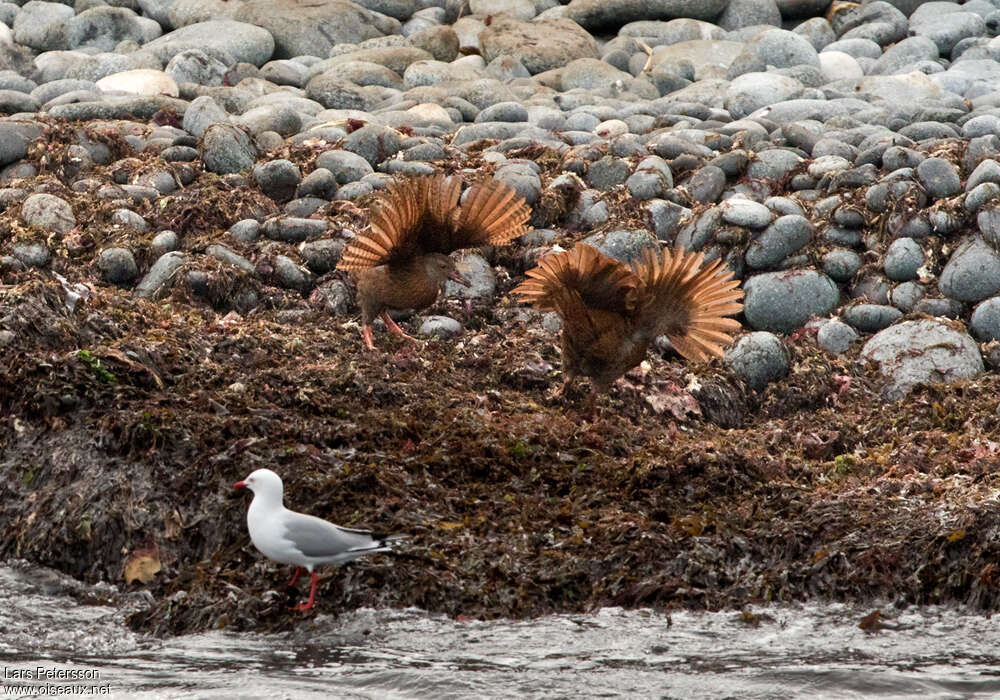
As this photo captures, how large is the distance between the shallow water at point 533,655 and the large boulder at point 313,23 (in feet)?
38.1

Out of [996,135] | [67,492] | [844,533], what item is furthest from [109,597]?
[996,135]

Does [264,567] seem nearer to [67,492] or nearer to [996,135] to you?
[67,492]

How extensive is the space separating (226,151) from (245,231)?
1.48 meters

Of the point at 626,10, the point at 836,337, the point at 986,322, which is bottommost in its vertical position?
the point at 836,337

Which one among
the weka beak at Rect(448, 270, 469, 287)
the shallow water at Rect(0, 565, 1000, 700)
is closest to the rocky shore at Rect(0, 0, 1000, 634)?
the shallow water at Rect(0, 565, 1000, 700)

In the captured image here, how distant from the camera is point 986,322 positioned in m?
8.49

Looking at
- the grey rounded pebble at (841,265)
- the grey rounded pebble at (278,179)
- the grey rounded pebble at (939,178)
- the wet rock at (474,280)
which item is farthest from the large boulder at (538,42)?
the grey rounded pebble at (841,265)

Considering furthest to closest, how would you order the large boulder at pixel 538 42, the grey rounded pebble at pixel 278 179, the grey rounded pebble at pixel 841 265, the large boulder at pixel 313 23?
the large boulder at pixel 313 23
the large boulder at pixel 538 42
the grey rounded pebble at pixel 278 179
the grey rounded pebble at pixel 841 265

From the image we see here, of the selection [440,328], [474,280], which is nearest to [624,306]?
[440,328]

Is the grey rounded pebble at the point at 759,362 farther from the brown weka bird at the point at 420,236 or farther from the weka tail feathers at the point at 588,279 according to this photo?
the brown weka bird at the point at 420,236

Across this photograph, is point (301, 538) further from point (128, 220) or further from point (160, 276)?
point (128, 220)

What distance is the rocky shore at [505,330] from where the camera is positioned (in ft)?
18.9

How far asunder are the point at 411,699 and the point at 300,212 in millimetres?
5703

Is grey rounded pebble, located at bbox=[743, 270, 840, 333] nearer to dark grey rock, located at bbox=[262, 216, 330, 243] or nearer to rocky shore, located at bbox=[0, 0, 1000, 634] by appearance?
rocky shore, located at bbox=[0, 0, 1000, 634]
